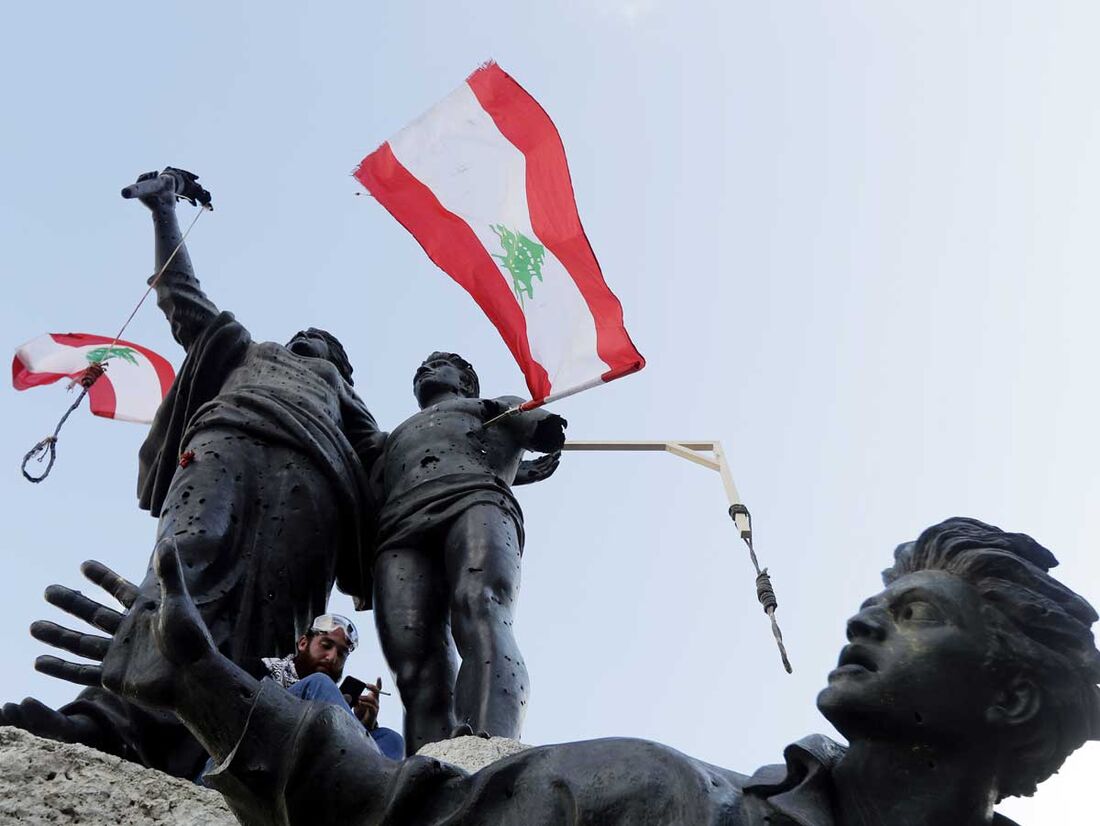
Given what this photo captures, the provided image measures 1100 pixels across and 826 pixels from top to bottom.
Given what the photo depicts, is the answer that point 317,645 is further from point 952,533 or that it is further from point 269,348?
point 952,533

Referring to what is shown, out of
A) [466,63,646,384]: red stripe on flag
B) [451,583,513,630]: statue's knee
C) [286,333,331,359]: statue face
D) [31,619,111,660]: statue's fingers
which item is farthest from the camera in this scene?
[466,63,646,384]: red stripe on flag

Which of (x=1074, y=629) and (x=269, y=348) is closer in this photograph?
(x=1074, y=629)

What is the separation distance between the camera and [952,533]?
100 inches

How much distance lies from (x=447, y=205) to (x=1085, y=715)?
578cm

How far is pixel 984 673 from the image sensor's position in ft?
7.62

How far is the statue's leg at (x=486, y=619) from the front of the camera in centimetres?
444

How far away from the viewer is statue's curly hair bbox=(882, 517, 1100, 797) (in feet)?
7.61

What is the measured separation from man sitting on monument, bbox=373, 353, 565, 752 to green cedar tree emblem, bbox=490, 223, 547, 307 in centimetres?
119

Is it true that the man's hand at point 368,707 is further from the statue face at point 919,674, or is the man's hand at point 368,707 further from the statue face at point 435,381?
the statue face at point 919,674

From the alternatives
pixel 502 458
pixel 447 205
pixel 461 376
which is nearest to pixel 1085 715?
pixel 502 458

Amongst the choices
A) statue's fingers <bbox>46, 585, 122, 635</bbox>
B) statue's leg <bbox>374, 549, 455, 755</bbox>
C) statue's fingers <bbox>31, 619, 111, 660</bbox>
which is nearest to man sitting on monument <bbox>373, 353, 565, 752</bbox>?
statue's leg <bbox>374, 549, 455, 755</bbox>

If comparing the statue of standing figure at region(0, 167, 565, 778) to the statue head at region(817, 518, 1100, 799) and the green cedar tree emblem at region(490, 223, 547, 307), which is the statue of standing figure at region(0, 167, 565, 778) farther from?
the statue head at region(817, 518, 1100, 799)

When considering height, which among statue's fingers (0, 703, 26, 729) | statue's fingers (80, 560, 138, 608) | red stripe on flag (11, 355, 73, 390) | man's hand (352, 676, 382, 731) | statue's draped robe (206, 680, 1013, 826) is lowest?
statue's draped robe (206, 680, 1013, 826)

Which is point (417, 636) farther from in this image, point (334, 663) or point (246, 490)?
point (246, 490)
